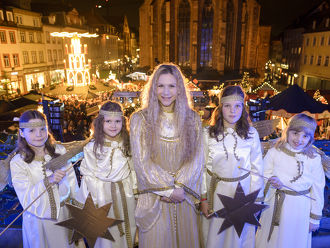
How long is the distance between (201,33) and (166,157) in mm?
29880

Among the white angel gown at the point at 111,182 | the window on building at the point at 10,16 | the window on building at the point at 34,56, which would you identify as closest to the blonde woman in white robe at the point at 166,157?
the white angel gown at the point at 111,182

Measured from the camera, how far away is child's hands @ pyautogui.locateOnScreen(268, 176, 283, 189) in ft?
9.18

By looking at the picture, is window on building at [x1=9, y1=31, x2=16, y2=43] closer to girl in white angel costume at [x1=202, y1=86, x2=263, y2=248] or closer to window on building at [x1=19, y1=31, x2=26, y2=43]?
window on building at [x1=19, y1=31, x2=26, y2=43]

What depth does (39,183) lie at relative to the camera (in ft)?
8.71

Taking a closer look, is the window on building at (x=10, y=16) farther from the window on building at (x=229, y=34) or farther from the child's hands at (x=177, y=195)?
the child's hands at (x=177, y=195)

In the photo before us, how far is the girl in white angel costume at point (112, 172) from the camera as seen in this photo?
2803 millimetres

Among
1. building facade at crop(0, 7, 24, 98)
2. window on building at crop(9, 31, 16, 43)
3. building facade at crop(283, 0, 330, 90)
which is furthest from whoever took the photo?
building facade at crop(283, 0, 330, 90)

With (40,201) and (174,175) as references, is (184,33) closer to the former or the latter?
(174,175)

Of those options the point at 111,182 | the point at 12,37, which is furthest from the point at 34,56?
the point at 111,182

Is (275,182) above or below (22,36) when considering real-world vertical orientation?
below

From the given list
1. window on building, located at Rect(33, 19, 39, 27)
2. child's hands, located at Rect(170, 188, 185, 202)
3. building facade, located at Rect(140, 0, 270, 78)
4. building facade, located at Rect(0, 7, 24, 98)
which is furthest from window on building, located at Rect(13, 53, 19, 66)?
child's hands, located at Rect(170, 188, 185, 202)

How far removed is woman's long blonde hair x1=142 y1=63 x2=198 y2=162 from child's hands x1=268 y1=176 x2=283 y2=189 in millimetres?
1011

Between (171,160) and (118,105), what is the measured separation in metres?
0.94

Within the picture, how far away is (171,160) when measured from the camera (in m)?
2.68
